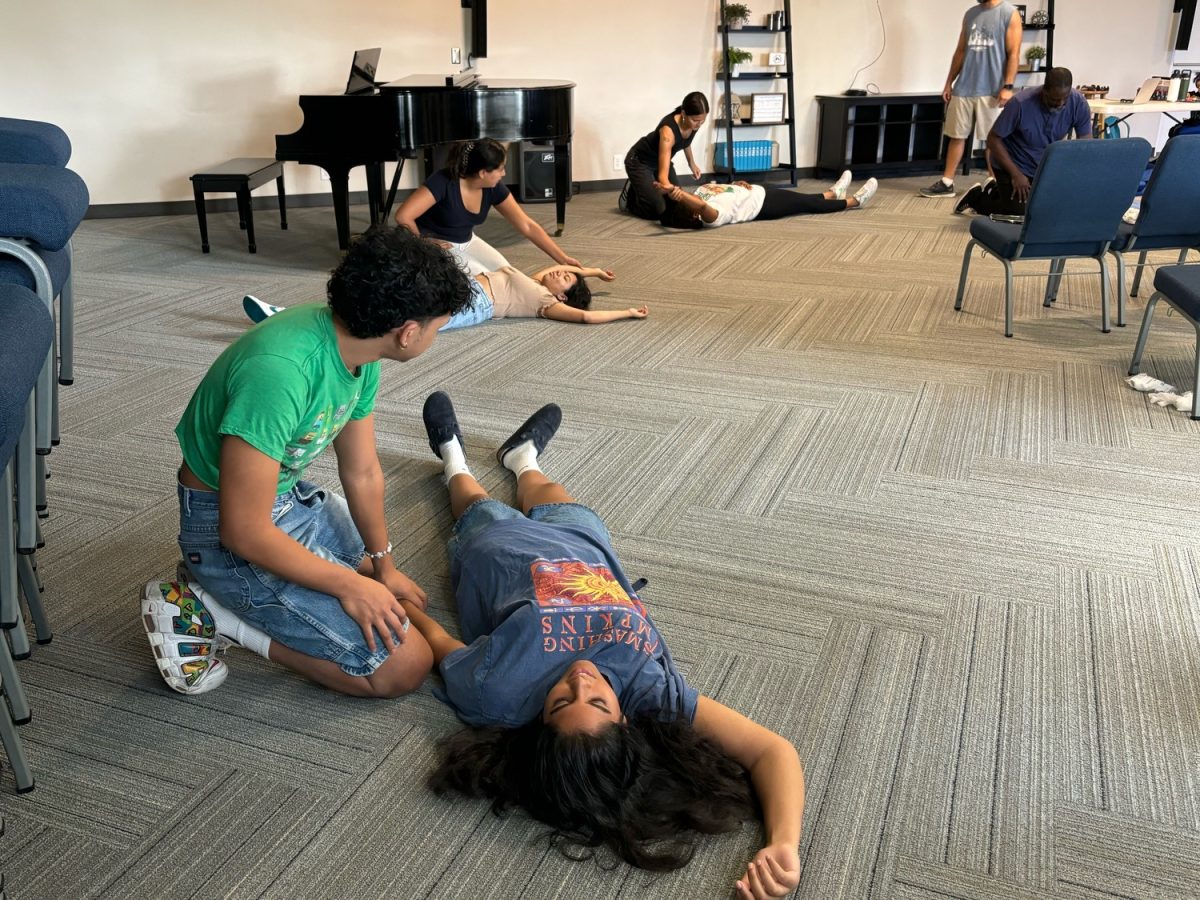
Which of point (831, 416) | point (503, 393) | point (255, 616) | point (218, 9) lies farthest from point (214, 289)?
point (255, 616)

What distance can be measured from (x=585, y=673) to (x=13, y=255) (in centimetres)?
127

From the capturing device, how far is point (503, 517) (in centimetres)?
225

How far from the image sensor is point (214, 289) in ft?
15.9

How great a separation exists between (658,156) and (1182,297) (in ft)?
12.4

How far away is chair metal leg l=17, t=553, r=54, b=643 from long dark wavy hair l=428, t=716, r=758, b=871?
0.93m

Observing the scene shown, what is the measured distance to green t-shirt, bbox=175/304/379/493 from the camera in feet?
5.34

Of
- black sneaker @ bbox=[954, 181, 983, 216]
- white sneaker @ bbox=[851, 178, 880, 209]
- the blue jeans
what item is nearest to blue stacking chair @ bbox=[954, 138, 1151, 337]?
the blue jeans

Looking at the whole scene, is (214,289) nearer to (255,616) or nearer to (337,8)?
(337,8)

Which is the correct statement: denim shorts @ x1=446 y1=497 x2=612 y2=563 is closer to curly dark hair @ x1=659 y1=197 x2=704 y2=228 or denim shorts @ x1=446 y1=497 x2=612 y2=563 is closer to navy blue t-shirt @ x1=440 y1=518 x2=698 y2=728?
navy blue t-shirt @ x1=440 y1=518 x2=698 y2=728

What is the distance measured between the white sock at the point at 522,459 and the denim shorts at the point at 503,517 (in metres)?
0.39

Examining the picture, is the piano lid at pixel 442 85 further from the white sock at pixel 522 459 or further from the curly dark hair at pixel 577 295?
the white sock at pixel 522 459

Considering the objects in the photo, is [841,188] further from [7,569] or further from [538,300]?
[7,569]

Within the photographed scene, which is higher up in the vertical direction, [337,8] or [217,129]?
[337,8]

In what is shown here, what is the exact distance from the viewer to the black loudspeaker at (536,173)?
22.7 ft
